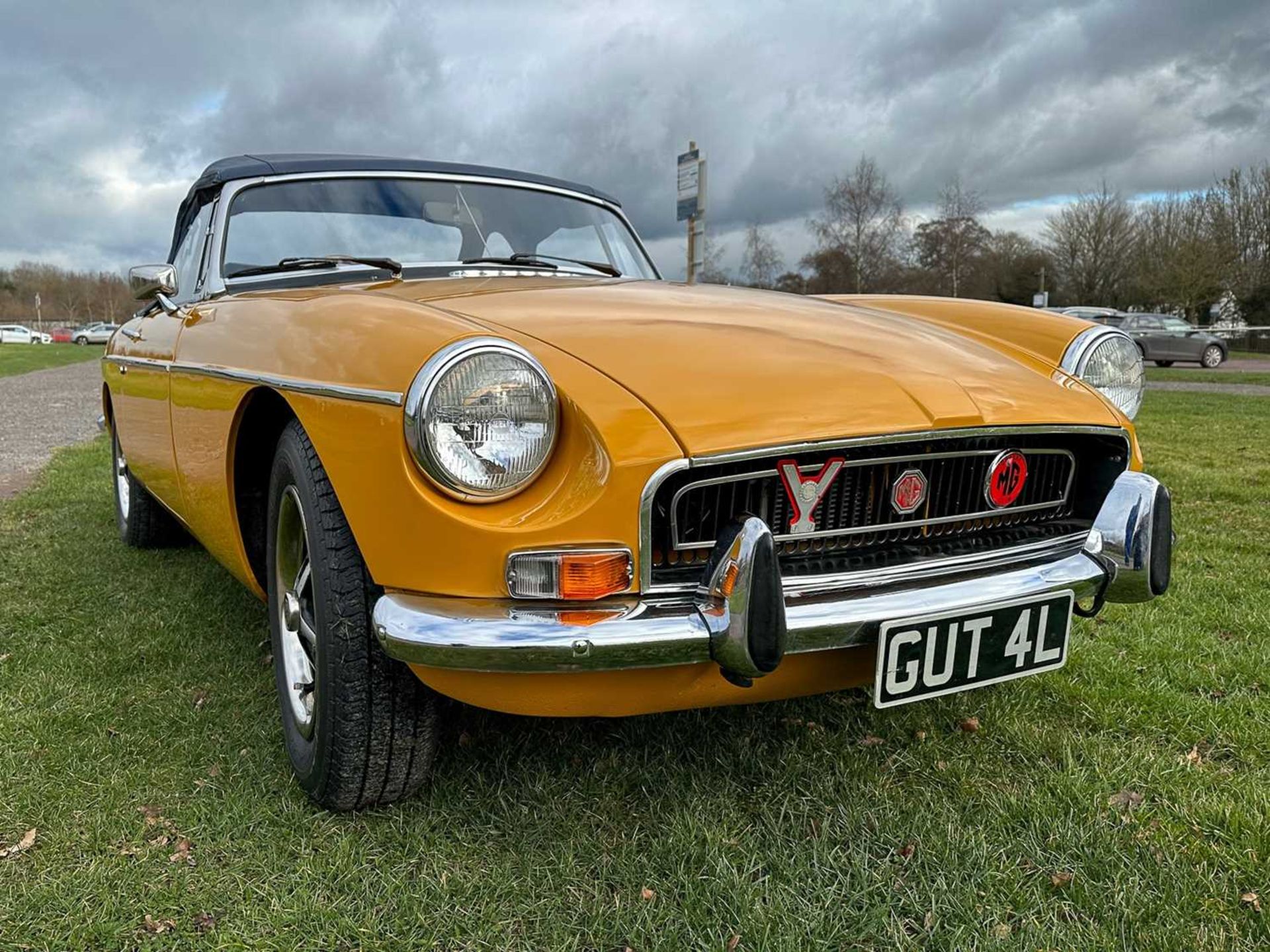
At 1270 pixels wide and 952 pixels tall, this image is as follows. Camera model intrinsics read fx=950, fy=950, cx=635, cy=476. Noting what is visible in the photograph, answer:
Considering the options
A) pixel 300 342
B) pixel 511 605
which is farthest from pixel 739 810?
pixel 300 342

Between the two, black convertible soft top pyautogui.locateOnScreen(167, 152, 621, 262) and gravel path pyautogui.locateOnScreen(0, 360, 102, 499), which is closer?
black convertible soft top pyautogui.locateOnScreen(167, 152, 621, 262)

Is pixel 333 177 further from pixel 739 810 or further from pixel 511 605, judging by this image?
pixel 739 810

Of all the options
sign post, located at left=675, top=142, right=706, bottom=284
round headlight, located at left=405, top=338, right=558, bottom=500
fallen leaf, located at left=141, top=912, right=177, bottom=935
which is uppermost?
sign post, located at left=675, top=142, right=706, bottom=284

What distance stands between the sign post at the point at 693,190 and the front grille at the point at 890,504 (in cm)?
814

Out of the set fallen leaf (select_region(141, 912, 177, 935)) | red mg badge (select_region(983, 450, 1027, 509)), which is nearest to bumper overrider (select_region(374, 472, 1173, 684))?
red mg badge (select_region(983, 450, 1027, 509))

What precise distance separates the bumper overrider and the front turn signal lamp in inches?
0.7

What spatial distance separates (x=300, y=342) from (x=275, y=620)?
64 centimetres

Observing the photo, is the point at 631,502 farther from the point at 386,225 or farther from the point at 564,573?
the point at 386,225

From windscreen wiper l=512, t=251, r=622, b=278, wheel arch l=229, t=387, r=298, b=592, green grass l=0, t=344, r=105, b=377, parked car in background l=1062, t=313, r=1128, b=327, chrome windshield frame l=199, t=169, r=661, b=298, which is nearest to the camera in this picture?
wheel arch l=229, t=387, r=298, b=592

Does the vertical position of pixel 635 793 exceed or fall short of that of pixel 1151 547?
it falls short

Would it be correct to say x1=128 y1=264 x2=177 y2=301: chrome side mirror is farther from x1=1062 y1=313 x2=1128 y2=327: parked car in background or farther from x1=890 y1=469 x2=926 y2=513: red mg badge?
x1=1062 y1=313 x2=1128 y2=327: parked car in background

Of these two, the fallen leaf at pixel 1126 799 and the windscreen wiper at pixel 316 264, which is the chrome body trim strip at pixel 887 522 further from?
the windscreen wiper at pixel 316 264

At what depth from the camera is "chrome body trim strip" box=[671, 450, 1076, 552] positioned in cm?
156

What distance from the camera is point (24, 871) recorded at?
1699 millimetres
